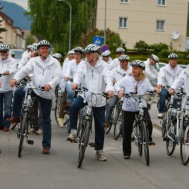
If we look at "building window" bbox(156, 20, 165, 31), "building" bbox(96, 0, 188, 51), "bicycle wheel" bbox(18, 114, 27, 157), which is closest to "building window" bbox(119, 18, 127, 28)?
"building" bbox(96, 0, 188, 51)

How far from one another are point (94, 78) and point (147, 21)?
60532 millimetres

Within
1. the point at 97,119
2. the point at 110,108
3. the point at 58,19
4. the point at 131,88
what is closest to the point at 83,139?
the point at 97,119

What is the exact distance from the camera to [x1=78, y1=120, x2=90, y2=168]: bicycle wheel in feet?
29.7

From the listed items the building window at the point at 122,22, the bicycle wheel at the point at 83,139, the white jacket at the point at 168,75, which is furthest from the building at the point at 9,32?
the bicycle wheel at the point at 83,139

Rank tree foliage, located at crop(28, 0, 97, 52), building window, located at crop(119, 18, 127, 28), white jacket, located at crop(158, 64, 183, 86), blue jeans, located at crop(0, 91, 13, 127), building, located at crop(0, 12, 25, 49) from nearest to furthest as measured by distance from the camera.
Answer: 1. blue jeans, located at crop(0, 91, 13, 127)
2. white jacket, located at crop(158, 64, 183, 86)
3. tree foliage, located at crop(28, 0, 97, 52)
4. building window, located at crop(119, 18, 127, 28)
5. building, located at crop(0, 12, 25, 49)

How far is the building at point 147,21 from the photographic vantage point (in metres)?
69.1

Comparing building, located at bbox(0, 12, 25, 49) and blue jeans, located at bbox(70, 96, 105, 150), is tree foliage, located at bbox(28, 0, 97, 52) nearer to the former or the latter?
blue jeans, located at bbox(70, 96, 105, 150)

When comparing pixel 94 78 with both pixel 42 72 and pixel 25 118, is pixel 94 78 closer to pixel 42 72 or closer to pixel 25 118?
pixel 42 72

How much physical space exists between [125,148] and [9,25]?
506 ft

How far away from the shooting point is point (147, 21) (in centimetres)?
6938

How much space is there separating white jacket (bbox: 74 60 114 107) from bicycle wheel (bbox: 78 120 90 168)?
53cm

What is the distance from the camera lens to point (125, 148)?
10.2m

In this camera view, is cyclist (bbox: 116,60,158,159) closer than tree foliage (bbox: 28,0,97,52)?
Yes

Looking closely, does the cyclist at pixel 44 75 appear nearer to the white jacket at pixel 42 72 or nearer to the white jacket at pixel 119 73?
the white jacket at pixel 42 72
